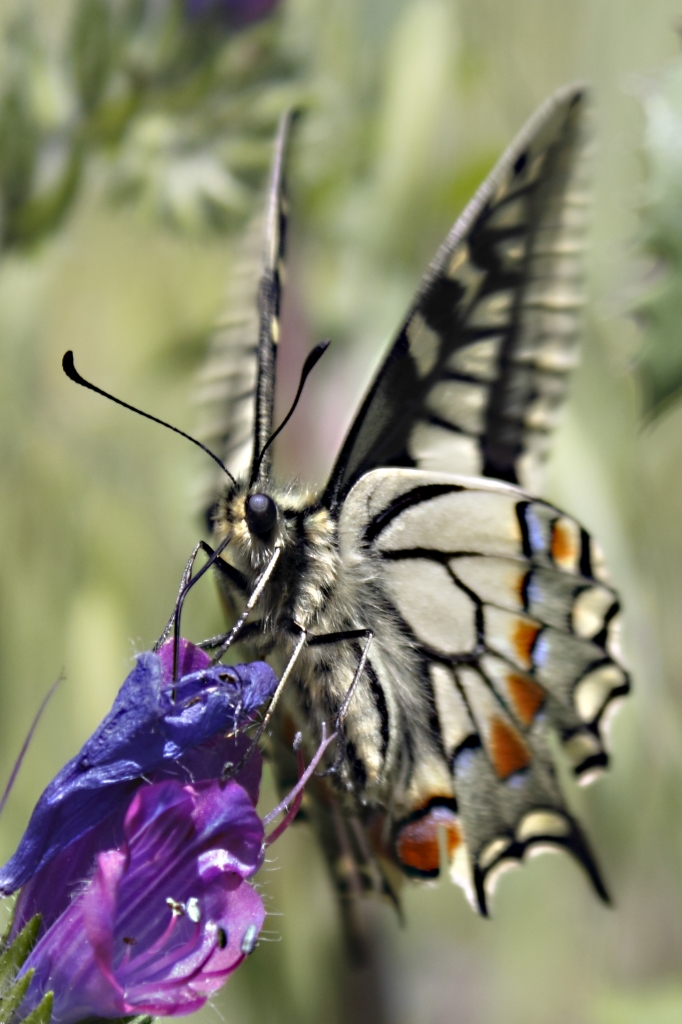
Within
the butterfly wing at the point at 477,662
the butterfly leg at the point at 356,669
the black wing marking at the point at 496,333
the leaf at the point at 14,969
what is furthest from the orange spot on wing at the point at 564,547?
the leaf at the point at 14,969

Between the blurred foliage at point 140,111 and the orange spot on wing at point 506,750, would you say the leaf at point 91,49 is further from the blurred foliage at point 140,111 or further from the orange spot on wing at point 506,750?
the orange spot on wing at point 506,750

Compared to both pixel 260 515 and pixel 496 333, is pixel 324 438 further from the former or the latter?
pixel 260 515


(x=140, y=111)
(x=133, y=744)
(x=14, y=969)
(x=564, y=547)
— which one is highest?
(x=140, y=111)

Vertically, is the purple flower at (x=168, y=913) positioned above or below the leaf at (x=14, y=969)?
above

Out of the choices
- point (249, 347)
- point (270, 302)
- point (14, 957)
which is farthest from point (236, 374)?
point (14, 957)

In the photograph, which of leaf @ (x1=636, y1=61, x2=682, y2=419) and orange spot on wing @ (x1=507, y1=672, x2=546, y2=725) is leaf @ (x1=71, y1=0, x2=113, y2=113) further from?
orange spot on wing @ (x1=507, y1=672, x2=546, y2=725)

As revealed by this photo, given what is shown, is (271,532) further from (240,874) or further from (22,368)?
(22,368)
